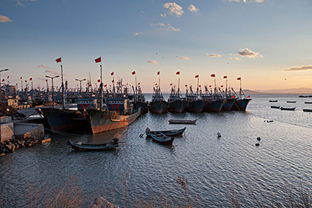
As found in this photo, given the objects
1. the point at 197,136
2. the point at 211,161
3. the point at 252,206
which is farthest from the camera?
the point at 197,136

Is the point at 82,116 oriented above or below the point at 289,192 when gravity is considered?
above

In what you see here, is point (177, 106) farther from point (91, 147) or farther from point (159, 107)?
point (91, 147)

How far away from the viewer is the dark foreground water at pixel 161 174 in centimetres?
1464

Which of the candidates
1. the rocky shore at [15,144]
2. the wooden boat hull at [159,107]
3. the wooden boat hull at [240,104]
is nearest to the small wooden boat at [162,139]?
the rocky shore at [15,144]

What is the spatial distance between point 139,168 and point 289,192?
12909 millimetres

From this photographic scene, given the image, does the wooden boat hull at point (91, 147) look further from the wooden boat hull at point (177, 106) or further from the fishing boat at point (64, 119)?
the wooden boat hull at point (177, 106)

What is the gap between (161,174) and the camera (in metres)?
18.9

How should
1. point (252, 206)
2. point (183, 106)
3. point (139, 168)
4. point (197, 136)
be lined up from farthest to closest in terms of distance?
point (183, 106), point (197, 136), point (139, 168), point (252, 206)

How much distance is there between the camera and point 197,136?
36250 mm

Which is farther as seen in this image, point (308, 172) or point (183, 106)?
point (183, 106)

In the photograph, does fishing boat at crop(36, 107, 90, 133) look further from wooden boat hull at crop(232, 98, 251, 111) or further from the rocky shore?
wooden boat hull at crop(232, 98, 251, 111)

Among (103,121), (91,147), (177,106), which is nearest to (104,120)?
(103,121)

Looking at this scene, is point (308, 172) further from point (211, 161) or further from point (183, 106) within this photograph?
point (183, 106)

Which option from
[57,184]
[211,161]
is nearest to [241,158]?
[211,161]
